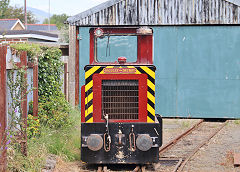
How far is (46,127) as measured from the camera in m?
9.60

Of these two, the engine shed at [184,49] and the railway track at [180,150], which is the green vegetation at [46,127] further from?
the engine shed at [184,49]

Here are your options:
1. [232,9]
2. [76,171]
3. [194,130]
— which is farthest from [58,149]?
[232,9]

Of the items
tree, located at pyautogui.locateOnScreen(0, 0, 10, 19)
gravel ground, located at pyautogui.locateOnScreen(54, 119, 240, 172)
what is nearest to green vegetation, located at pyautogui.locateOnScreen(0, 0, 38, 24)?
tree, located at pyautogui.locateOnScreen(0, 0, 10, 19)

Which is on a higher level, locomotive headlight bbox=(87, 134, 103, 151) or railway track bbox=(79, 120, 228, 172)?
locomotive headlight bbox=(87, 134, 103, 151)

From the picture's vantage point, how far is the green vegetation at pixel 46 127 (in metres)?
7.16

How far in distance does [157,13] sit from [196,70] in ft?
7.71

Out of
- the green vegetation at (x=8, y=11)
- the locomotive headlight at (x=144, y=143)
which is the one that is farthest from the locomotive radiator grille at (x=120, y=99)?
the green vegetation at (x=8, y=11)

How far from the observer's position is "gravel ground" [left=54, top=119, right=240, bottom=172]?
8094mm

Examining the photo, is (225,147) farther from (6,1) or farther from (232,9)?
(6,1)

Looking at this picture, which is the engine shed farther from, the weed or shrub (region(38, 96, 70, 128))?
shrub (region(38, 96, 70, 128))

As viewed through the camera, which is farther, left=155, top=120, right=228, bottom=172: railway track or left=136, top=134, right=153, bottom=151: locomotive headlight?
left=155, top=120, right=228, bottom=172: railway track

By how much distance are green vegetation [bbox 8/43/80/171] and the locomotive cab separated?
0.88 m

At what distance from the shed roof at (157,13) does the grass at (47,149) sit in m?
5.57

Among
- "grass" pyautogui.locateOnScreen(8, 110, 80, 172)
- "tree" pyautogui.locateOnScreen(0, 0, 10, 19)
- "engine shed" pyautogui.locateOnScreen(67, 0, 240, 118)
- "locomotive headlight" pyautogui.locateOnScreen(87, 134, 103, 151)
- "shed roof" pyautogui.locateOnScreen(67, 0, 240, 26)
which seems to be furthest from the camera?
"tree" pyautogui.locateOnScreen(0, 0, 10, 19)
